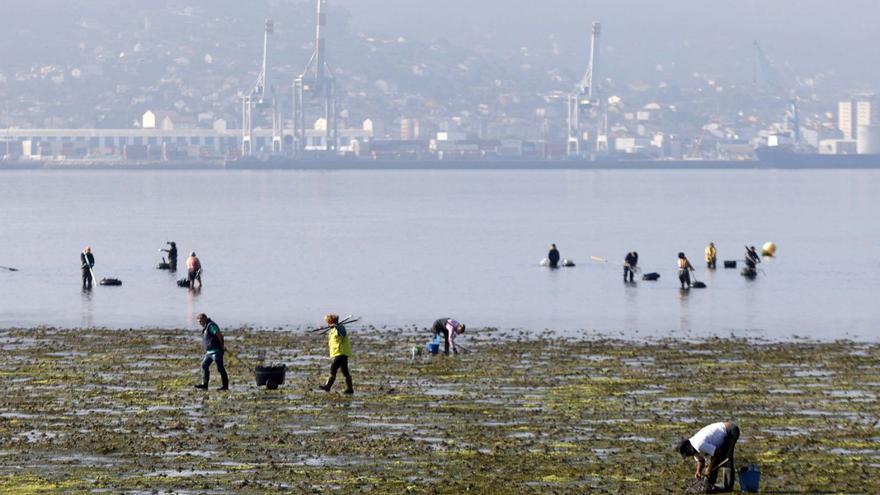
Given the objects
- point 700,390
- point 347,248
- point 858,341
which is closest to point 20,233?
point 347,248

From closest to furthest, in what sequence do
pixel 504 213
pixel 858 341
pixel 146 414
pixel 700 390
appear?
pixel 146 414
pixel 700 390
pixel 858 341
pixel 504 213

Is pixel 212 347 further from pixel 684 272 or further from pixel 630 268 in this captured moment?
pixel 630 268

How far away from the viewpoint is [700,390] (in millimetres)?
33844

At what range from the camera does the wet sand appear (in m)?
24.8

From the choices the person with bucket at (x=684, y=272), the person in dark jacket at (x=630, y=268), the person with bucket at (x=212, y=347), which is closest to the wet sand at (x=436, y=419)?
the person with bucket at (x=212, y=347)

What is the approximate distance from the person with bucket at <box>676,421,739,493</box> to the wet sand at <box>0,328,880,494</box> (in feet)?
1.84

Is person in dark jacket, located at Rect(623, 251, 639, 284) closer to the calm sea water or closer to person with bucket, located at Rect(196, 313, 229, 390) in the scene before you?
the calm sea water

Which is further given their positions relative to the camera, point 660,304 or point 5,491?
point 660,304

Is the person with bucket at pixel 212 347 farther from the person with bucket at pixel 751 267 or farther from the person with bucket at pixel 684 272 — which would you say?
the person with bucket at pixel 751 267

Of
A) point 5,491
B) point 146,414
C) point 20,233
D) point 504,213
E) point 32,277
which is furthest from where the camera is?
point 504,213

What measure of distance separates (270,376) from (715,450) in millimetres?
12097

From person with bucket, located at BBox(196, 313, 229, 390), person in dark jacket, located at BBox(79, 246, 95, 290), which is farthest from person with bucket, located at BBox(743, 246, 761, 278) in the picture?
person with bucket, located at BBox(196, 313, 229, 390)

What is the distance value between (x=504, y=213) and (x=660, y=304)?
113473 millimetres

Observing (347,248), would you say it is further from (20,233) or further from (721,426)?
(721,426)
